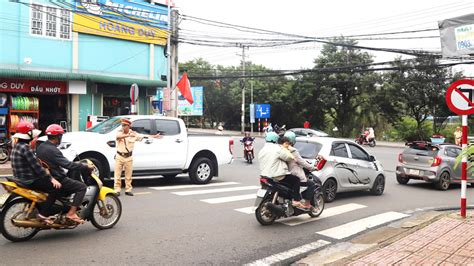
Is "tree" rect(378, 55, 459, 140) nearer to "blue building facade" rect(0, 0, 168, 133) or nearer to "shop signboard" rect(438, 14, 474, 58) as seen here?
"blue building facade" rect(0, 0, 168, 133)

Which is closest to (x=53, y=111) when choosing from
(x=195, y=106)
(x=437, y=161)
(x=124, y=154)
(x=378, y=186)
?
(x=124, y=154)

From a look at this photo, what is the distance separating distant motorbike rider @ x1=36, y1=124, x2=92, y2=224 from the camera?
5.68 meters

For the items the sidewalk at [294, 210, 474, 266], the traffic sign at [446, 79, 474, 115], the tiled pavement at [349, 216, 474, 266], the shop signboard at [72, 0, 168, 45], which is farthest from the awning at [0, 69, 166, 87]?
the tiled pavement at [349, 216, 474, 266]

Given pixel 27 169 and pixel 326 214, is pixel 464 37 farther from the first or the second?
pixel 27 169

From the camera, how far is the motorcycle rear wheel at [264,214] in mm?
6891

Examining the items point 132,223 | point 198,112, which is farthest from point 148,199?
point 198,112

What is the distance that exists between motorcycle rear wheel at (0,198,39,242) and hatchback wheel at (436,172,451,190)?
11.0 m

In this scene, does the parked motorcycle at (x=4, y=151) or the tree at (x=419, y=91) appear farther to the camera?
the tree at (x=419, y=91)

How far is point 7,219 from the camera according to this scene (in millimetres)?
5465

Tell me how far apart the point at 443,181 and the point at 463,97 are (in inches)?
218

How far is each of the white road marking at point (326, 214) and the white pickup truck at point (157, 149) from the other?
4.25 m

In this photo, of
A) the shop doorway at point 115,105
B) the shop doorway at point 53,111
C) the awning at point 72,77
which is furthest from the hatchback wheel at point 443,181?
the shop doorway at point 53,111

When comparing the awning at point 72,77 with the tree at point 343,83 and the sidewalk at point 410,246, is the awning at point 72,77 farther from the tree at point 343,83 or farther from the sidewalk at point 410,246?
the tree at point 343,83

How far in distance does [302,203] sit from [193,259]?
2713mm
